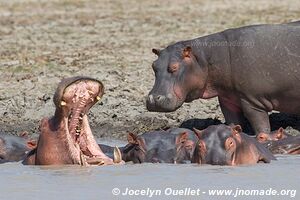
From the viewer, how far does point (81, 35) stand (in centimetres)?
2002

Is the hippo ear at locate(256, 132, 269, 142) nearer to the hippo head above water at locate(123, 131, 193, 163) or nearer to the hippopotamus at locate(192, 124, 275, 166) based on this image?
the hippo head above water at locate(123, 131, 193, 163)

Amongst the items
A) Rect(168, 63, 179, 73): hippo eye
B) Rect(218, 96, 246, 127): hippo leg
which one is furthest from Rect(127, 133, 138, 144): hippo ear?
Result: Rect(218, 96, 246, 127): hippo leg

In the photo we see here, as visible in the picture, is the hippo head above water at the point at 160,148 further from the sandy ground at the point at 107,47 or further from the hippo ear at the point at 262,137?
the sandy ground at the point at 107,47

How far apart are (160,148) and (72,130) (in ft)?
3.46

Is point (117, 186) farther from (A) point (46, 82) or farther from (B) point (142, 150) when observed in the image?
(A) point (46, 82)

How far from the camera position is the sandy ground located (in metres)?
14.3

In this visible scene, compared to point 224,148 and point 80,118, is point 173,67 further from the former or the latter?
point 80,118

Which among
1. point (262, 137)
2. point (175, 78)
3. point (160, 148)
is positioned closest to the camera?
point (160, 148)

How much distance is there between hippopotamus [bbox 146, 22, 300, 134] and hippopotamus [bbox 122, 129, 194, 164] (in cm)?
198

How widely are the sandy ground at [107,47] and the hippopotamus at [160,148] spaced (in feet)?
7.83

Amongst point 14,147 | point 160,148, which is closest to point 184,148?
point 160,148

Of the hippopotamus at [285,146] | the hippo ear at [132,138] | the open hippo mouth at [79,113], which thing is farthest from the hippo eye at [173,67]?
the open hippo mouth at [79,113]

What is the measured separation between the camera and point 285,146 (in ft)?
38.9

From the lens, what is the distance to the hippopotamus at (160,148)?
11.1m
